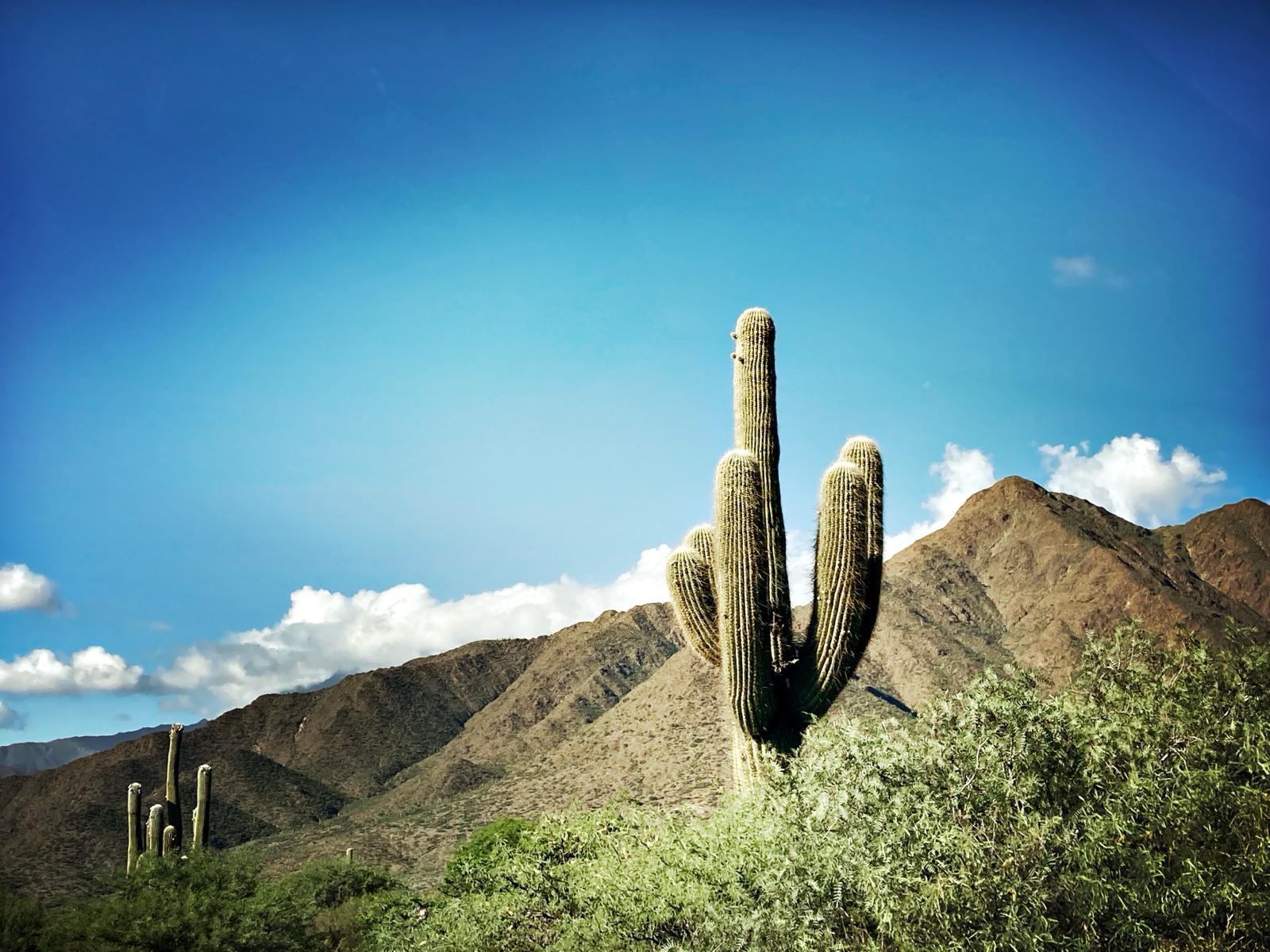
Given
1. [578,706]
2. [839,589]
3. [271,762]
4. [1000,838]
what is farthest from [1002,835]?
[271,762]

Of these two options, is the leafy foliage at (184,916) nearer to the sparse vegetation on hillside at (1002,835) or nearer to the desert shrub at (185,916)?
the desert shrub at (185,916)

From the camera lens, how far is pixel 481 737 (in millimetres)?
74625

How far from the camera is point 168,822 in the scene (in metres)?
25.8

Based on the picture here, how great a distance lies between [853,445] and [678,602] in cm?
385

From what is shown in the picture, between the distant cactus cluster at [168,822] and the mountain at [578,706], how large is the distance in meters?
15.4

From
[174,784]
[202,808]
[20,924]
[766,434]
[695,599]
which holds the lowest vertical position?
[20,924]

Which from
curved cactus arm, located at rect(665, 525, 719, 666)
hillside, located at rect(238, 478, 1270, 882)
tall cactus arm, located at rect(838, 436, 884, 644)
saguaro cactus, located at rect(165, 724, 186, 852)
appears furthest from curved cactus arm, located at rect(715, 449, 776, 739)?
saguaro cactus, located at rect(165, 724, 186, 852)

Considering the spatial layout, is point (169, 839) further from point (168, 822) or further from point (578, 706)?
point (578, 706)

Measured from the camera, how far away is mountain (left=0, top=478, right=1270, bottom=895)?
4859 centimetres

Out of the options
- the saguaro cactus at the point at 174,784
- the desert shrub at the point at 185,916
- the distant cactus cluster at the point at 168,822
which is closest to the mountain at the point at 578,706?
the distant cactus cluster at the point at 168,822

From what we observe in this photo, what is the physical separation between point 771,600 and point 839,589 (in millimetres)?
1040

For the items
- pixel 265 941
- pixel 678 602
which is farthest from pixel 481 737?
pixel 678 602

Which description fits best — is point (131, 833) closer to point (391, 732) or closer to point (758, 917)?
point (758, 917)

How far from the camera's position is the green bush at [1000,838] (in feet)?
34.1
